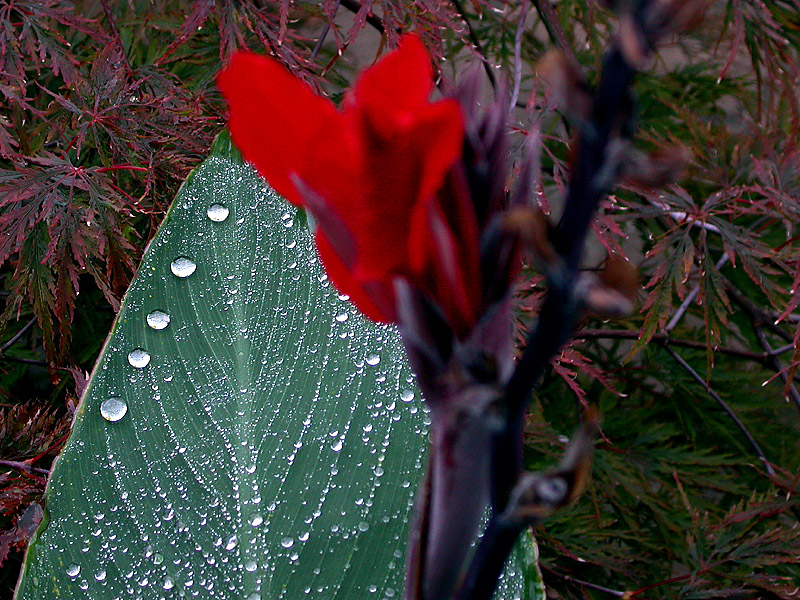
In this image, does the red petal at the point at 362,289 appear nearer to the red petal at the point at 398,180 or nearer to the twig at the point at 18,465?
the red petal at the point at 398,180

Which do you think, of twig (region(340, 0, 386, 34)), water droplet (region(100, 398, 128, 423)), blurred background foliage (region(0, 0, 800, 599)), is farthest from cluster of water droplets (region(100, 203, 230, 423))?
twig (region(340, 0, 386, 34))

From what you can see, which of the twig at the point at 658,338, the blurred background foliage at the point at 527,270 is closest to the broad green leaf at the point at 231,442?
the blurred background foliage at the point at 527,270

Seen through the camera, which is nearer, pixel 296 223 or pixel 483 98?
pixel 296 223

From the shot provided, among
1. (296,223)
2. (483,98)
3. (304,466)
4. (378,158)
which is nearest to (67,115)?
(296,223)

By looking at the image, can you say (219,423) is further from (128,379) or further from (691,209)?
(691,209)

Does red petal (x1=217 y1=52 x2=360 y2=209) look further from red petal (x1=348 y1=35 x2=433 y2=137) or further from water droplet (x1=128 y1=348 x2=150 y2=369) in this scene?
water droplet (x1=128 y1=348 x2=150 y2=369)

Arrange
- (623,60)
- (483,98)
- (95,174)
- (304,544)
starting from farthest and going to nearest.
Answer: (483,98) < (95,174) < (304,544) < (623,60)

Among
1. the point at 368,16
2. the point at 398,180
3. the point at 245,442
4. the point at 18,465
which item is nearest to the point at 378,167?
the point at 398,180

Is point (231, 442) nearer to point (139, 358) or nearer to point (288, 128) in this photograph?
point (139, 358)
